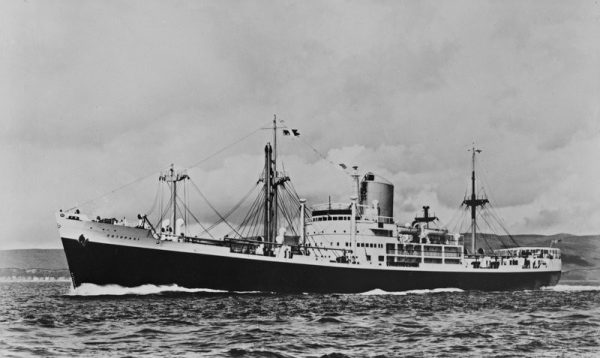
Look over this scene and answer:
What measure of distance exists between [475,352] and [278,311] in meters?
12.4

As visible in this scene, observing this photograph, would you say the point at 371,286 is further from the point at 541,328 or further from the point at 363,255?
the point at 541,328

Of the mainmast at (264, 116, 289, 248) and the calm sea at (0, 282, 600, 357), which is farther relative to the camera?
the mainmast at (264, 116, 289, 248)

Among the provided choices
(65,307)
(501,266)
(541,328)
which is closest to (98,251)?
(65,307)

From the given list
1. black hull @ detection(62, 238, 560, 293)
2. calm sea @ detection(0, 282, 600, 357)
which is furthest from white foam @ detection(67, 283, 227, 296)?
calm sea @ detection(0, 282, 600, 357)

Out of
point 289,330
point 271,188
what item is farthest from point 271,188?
point 289,330

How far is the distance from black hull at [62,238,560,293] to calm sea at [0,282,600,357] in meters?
Answer: 5.32

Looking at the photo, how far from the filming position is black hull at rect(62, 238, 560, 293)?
36.4 m

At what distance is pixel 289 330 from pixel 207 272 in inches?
758

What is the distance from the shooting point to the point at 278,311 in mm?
27125

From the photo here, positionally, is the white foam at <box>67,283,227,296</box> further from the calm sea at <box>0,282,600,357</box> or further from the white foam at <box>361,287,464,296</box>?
the white foam at <box>361,287,464,296</box>

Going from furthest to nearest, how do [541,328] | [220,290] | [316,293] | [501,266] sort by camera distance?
[501,266] → [316,293] → [220,290] → [541,328]

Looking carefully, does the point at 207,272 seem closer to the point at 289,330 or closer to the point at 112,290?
the point at 112,290

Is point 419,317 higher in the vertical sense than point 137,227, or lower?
lower

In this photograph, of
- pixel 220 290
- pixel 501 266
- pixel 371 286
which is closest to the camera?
pixel 220 290
